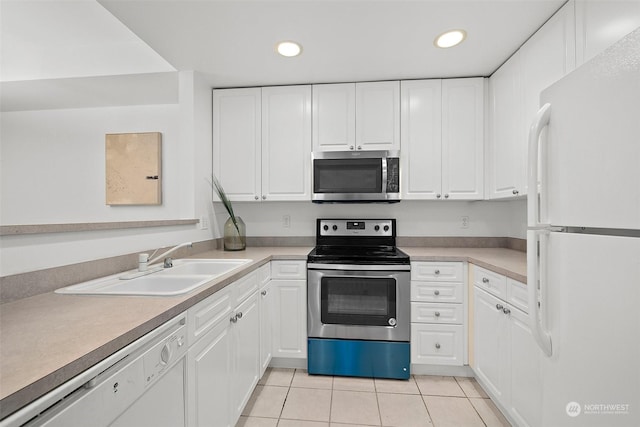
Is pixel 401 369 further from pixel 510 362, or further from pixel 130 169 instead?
pixel 130 169

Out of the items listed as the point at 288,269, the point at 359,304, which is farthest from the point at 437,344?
the point at 288,269

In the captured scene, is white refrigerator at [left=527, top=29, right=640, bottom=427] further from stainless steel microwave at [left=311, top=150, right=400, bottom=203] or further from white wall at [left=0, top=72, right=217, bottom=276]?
white wall at [left=0, top=72, right=217, bottom=276]

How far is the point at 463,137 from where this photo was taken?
2344 mm

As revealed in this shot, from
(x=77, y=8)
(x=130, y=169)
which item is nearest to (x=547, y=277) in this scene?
(x=77, y=8)

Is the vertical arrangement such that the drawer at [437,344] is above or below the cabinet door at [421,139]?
below

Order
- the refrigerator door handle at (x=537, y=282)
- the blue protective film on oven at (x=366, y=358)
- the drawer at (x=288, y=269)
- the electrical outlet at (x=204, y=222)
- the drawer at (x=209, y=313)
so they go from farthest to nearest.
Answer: the electrical outlet at (x=204, y=222) < the drawer at (x=288, y=269) < the blue protective film on oven at (x=366, y=358) < the drawer at (x=209, y=313) < the refrigerator door handle at (x=537, y=282)

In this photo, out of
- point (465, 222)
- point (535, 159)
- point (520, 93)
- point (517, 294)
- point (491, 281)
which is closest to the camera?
point (535, 159)

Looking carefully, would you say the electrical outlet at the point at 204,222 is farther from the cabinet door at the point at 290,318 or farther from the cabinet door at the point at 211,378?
the cabinet door at the point at 211,378

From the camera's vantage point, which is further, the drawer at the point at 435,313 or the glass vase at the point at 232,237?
the glass vase at the point at 232,237

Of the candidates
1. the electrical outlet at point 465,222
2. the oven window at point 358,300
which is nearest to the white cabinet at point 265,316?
the oven window at point 358,300

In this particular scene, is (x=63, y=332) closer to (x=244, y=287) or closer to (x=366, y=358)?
(x=244, y=287)

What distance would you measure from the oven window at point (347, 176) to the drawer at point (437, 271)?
682 millimetres

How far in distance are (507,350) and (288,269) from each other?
1.47m

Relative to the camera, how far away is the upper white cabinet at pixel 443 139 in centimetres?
233
